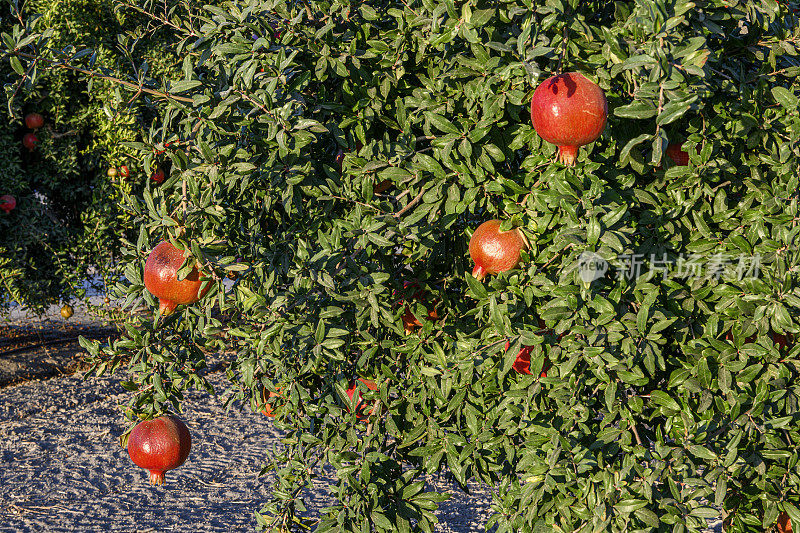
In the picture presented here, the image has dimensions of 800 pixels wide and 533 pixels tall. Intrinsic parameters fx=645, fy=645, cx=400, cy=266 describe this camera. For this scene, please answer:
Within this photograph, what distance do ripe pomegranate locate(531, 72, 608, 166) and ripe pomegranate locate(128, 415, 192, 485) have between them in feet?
4.24

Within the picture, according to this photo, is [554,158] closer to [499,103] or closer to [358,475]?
[499,103]

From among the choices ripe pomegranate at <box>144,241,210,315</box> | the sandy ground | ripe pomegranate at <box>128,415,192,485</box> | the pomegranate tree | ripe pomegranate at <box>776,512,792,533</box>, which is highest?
ripe pomegranate at <box>144,241,210,315</box>

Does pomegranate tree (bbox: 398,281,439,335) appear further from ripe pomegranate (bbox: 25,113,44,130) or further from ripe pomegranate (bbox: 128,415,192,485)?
ripe pomegranate (bbox: 25,113,44,130)

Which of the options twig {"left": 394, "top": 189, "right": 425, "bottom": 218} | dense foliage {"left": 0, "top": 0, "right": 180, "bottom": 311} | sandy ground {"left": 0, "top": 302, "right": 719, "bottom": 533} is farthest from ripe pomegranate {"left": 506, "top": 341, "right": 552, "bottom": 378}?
dense foliage {"left": 0, "top": 0, "right": 180, "bottom": 311}

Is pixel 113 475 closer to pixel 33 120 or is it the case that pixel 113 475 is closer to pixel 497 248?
pixel 33 120

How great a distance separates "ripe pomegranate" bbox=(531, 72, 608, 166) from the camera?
3.98 ft

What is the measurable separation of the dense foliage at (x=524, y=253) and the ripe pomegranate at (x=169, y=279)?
0.15 ft

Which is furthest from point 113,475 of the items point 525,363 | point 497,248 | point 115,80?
point 497,248

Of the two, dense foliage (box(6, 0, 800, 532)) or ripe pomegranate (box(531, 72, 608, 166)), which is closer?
ripe pomegranate (box(531, 72, 608, 166))

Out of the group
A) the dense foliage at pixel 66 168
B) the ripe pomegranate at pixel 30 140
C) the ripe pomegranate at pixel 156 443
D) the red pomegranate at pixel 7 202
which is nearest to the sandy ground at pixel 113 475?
the dense foliage at pixel 66 168

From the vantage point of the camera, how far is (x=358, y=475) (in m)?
1.63

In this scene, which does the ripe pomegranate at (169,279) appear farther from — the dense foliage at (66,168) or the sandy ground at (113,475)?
the dense foliage at (66,168)

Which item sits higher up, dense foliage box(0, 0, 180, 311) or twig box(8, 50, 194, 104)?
twig box(8, 50, 194, 104)

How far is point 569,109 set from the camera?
1206 mm
